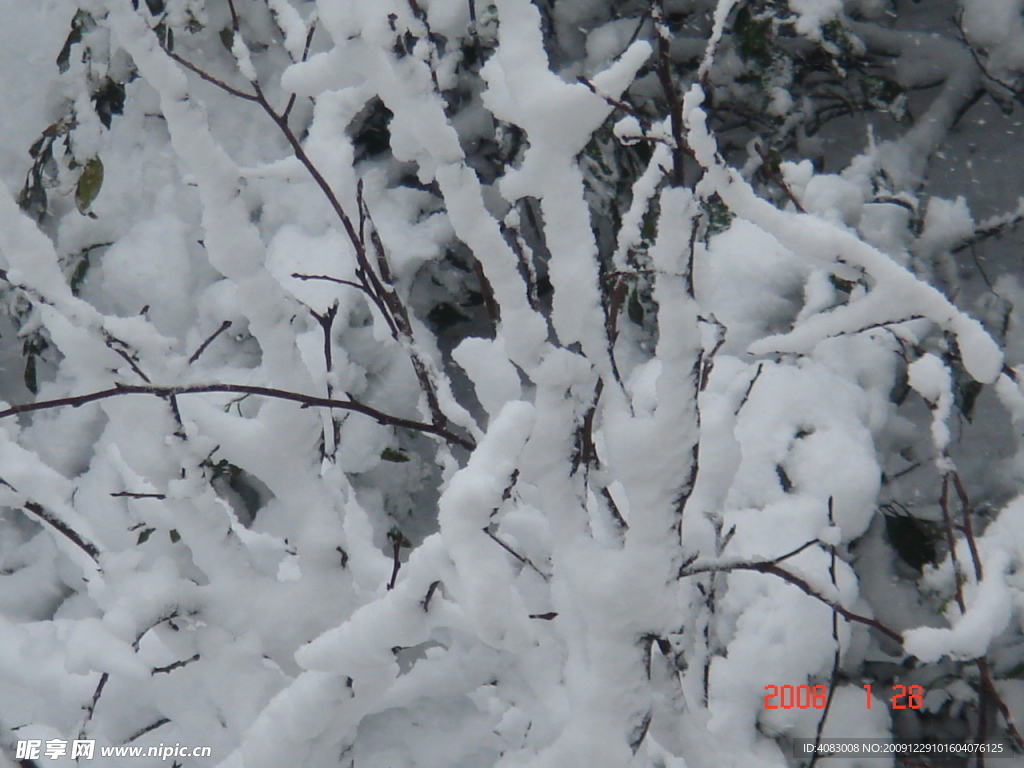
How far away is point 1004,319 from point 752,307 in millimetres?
655

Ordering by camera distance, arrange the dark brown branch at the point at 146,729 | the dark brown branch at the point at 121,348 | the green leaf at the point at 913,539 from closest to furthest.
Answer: the dark brown branch at the point at 121,348, the dark brown branch at the point at 146,729, the green leaf at the point at 913,539

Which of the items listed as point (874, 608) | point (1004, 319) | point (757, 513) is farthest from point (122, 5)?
point (1004, 319)

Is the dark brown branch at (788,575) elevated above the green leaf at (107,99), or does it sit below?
below

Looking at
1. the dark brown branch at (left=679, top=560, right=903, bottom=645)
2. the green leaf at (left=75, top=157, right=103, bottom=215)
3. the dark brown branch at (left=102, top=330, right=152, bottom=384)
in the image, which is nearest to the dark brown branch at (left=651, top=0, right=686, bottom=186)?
the dark brown branch at (left=679, top=560, right=903, bottom=645)

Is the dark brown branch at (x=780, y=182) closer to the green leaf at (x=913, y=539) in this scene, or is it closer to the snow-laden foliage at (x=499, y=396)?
the snow-laden foliage at (x=499, y=396)

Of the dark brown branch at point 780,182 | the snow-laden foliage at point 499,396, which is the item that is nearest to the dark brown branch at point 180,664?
the snow-laden foliage at point 499,396

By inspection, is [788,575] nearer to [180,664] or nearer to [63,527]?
[180,664]

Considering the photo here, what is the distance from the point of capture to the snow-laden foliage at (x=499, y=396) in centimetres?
64

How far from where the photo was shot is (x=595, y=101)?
22.4 inches

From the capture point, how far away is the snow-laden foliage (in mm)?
644

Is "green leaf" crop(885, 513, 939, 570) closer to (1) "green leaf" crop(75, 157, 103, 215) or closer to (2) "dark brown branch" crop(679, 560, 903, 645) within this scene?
(2) "dark brown branch" crop(679, 560, 903, 645)

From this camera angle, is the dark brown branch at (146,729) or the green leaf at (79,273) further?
the green leaf at (79,273)
